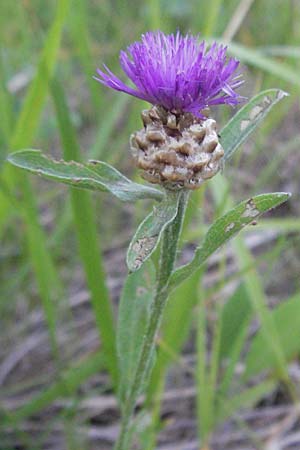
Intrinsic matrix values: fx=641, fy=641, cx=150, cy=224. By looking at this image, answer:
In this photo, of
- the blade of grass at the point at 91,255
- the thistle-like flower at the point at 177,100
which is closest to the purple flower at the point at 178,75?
A: the thistle-like flower at the point at 177,100

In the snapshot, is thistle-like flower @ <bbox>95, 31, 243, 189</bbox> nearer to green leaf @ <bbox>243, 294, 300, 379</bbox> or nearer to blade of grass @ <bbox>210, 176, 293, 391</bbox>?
blade of grass @ <bbox>210, 176, 293, 391</bbox>

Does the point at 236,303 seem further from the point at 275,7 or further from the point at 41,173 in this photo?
the point at 275,7

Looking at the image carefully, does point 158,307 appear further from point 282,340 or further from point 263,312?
point 282,340

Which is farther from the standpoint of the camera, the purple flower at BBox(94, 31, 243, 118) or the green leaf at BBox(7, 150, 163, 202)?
the green leaf at BBox(7, 150, 163, 202)

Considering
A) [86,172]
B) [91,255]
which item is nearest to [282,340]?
[91,255]

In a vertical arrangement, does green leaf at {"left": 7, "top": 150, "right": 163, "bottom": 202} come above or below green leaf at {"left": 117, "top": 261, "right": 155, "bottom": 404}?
above

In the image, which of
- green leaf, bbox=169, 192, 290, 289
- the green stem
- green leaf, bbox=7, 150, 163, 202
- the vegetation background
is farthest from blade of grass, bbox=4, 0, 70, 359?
green leaf, bbox=169, 192, 290, 289
